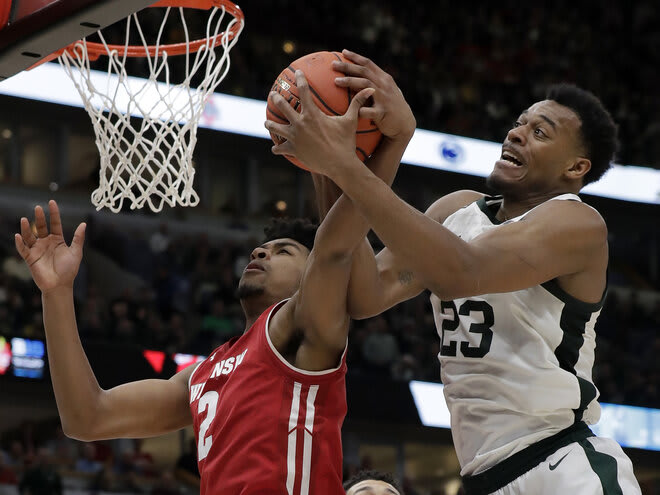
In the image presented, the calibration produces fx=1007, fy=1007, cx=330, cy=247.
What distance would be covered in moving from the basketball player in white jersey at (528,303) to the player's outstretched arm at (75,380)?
871 millimetres

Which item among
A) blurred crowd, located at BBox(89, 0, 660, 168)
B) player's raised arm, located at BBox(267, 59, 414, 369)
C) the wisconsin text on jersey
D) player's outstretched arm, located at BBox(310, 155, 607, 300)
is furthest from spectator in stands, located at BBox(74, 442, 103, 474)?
player's outstretched arm, located at BBox(310, 155, 607, 300)

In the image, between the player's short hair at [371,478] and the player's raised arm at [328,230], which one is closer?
the player's raised arm at [328,230]

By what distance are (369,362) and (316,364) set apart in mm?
9052

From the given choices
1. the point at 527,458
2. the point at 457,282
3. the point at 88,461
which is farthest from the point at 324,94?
the point at 88,461

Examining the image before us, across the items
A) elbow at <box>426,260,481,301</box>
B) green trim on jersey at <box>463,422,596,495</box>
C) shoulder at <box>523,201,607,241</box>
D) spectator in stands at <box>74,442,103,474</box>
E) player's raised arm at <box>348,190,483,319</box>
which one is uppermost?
shoulder at <box>523,201,607,241</box>

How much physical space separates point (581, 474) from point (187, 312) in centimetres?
934

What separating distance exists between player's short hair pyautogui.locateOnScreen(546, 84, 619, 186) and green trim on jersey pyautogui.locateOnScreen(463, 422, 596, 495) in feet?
2.54

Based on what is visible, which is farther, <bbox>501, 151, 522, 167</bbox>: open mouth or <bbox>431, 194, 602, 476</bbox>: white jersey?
<bbox>501, 151, 522, 167</bbox>: open mouth

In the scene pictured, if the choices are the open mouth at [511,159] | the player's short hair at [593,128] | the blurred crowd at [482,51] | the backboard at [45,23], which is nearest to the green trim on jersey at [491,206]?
the open mouth at [511,159]

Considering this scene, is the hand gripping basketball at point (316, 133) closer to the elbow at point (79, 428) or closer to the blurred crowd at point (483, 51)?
the elbow at point (79, 428)

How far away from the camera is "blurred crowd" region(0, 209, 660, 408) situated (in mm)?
10578

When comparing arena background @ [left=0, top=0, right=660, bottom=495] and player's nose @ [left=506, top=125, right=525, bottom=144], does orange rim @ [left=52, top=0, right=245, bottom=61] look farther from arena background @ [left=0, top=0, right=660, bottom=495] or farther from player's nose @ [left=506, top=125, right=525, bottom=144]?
arena background @ [left=0, top=0, right=660, bottom=495]

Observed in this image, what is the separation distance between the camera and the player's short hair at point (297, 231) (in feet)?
11.1

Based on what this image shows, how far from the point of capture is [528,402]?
8.86 feet
